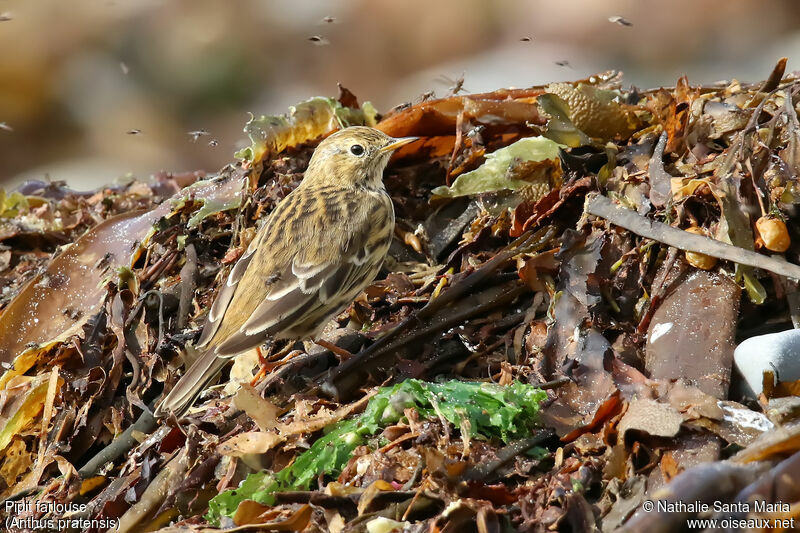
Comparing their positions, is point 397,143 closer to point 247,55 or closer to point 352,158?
point 352,158

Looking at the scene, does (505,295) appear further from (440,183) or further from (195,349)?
(195,349)

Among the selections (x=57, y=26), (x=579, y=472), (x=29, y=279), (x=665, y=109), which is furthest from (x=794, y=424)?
(x=57, y=26)

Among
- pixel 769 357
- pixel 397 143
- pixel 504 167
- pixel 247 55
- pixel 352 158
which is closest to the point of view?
pixel 769 357

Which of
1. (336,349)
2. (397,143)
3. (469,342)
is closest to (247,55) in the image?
(397,143)

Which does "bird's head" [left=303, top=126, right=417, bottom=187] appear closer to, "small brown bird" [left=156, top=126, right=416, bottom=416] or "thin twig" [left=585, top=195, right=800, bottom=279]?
"small brown bird" [left=156, top=126, right=416, bottom=416]

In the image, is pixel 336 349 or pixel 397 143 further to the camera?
pixel 397 143

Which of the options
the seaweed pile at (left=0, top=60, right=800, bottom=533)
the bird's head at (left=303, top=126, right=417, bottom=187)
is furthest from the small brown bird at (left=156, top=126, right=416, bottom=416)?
the seaweed pile at (left=0, top=60, right=800, bottom=533)
